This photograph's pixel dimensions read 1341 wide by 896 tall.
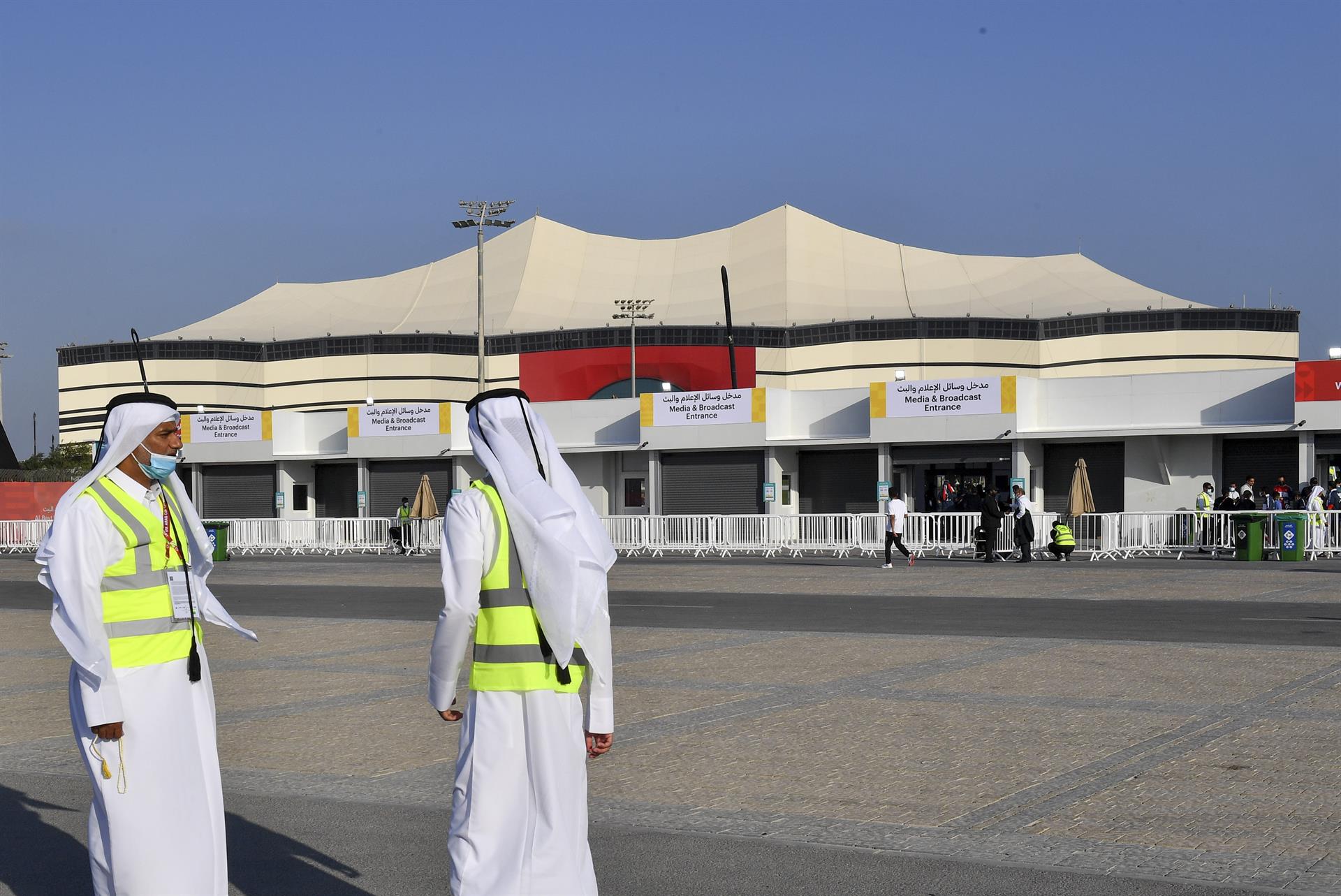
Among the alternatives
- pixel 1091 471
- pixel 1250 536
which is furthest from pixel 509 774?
pixel 1091 471

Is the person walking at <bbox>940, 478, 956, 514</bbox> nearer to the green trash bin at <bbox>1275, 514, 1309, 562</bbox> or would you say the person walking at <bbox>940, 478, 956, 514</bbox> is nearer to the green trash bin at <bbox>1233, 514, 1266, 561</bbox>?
the green trash bin at <bbox>1233, 514, 1266, 561</bbox>

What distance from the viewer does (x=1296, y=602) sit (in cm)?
1867

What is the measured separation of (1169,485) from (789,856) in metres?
30.6

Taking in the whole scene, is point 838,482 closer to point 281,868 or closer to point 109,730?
point 281,868

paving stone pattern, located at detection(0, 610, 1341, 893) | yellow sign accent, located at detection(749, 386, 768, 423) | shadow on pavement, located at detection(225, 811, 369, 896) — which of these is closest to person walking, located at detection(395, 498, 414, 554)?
yellow sign accent, located at detection(749, 386, 768, 423)

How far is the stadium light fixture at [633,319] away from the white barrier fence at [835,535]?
25984mm

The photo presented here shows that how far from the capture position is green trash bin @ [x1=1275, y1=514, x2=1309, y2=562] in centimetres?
2827

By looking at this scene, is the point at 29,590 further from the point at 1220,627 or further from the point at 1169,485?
the point at 1169,485

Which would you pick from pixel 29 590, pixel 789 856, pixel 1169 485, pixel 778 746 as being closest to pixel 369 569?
pixel 29 590

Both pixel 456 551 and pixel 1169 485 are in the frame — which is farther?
pixel 1169 485

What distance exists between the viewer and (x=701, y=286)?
A: 284ft

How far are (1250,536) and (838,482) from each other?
1163 centimetres

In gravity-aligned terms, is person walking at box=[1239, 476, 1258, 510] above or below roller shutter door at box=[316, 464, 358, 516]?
below

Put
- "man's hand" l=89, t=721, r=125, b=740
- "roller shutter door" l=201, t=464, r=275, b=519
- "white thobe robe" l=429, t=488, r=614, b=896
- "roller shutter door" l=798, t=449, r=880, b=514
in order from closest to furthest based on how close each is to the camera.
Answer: "white thobe robe" l=429, t=488, r=614, b=896 < "man's hand" l=89, t=721, r=125, b=740 < "roller shutter door" l=798, t=449, r=880, b=514 < "roller shutter door" l=201, t=464, r=275, b=519
